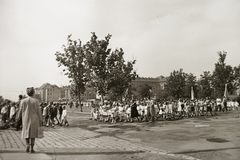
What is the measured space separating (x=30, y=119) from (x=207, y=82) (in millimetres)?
68084

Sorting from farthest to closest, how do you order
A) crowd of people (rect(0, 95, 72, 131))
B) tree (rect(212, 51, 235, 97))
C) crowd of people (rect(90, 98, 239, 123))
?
tree (rect(212, 51, 235, 97)), crowd of people (rect(90, 98, 239, 123)), crowd of people (rect(0, 95, 72, 131))

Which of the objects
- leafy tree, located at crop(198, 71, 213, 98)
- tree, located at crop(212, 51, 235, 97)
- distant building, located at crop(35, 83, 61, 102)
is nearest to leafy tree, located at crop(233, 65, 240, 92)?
tree, located at crop(212, 51, 235, 97)

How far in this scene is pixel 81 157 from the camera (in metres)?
6.50

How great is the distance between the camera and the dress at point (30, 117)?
6.55 metres

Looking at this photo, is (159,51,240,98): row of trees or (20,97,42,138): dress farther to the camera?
(159,51,240,98): row of trees

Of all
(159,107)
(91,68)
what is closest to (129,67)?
(91,68)

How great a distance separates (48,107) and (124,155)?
36.7ft

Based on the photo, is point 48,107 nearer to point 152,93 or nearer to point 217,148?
point 217,148

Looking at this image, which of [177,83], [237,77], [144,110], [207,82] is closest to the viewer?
[144,110]

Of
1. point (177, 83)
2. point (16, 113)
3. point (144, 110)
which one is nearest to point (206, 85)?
point (177, 83)

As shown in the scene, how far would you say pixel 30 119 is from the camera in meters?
6.64

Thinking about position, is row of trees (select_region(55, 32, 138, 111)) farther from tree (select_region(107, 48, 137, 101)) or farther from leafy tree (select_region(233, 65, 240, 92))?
leafy tree (select_region(233, 65, 240, 92))

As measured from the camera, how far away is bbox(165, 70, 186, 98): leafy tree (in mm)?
65250

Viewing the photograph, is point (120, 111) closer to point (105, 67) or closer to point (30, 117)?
point (105, 67)
